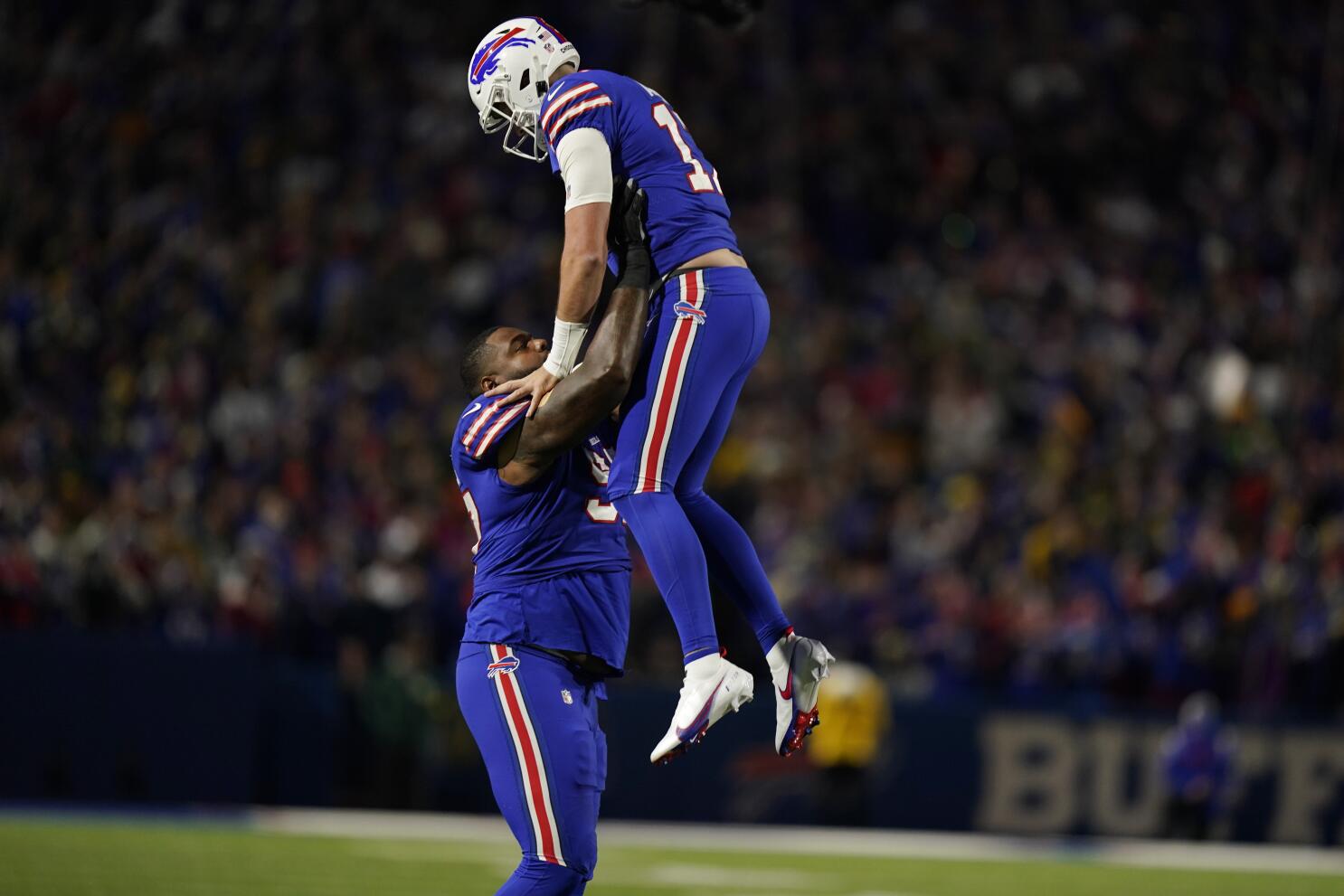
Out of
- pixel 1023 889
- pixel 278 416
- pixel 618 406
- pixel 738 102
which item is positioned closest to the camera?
pixel 618 406

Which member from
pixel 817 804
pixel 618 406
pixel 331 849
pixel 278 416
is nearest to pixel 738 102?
pixel 278 416

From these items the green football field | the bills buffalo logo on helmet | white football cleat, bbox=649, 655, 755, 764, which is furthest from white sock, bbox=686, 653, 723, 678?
the green football field

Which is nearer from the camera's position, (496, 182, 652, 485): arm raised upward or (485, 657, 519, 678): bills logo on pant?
(496, 182, 652, 485): arm raised upward

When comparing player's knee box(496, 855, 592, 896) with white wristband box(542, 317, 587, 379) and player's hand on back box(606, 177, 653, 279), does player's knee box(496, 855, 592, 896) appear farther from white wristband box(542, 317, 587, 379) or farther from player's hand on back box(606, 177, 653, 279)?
player's hand on back box(606, 177, 653, 279)

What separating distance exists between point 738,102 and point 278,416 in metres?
6.99

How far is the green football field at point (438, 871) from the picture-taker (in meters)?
11.0

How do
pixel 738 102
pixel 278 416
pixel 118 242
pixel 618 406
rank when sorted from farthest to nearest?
pixel 738 102, pixel 118 242, pixel 278 416, pixel 618 406

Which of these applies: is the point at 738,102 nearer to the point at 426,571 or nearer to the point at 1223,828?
the point at 426,571

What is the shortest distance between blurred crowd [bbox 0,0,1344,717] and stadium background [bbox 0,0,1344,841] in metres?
0.05

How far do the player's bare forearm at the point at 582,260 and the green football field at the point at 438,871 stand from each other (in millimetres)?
6098

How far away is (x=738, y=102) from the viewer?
21.2 metres

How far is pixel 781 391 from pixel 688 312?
1230 cm

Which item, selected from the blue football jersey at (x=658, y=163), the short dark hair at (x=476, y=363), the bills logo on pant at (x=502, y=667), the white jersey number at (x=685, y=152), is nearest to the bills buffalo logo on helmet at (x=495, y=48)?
the blue football jersey at (x=658, y=163)

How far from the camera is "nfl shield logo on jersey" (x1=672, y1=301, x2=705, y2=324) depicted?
5684 mm
